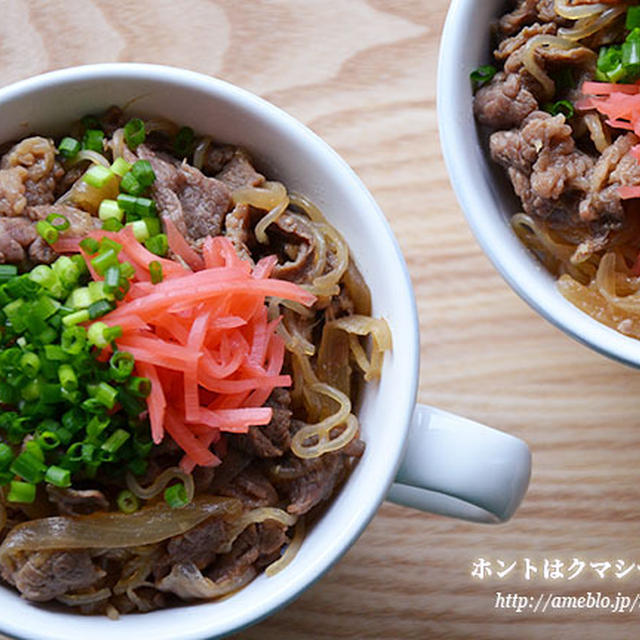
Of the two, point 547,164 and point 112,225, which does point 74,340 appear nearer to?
point 112,225

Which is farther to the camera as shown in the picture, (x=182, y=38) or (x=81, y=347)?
(x=182, y=38)

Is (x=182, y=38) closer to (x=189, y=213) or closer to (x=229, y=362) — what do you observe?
(x=189, y=213)

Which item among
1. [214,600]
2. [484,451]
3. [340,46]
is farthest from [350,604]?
[340,46]

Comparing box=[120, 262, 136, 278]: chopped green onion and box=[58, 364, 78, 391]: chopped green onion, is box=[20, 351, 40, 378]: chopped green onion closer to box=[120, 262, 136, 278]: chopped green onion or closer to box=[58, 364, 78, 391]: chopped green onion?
box=[58, 364, 78, 391]: chopped green onion

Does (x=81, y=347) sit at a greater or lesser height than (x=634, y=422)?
greater

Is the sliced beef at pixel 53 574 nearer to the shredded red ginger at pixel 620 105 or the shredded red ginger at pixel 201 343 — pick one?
the shredded red ginger at pixel 201 343

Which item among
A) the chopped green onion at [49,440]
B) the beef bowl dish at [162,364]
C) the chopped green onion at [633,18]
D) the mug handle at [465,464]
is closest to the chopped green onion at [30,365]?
the beef bowl dish at [162,364]
